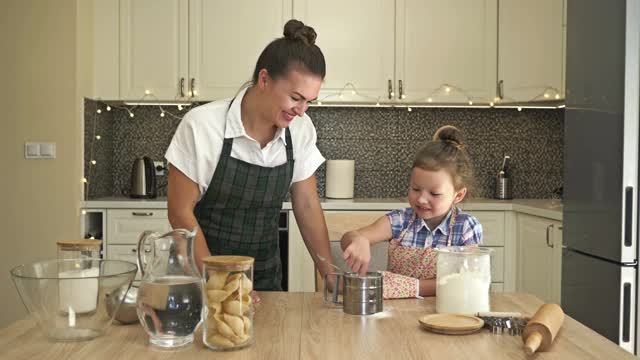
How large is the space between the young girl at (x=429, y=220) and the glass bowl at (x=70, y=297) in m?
0.65

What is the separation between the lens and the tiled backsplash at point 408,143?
456cm

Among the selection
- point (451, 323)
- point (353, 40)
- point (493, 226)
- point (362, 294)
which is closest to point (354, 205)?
A: point (493, 226)

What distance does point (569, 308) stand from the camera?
3365mm

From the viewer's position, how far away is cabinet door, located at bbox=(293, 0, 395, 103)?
13.6 ft

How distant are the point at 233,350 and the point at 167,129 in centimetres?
333

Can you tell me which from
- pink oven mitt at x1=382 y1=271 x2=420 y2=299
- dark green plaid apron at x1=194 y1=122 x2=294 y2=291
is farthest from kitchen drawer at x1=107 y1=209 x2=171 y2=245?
pink oven mitt at x1=382 y1=271 x2=420 y2=299

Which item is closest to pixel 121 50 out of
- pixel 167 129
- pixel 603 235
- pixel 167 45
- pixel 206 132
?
pixel 167 45

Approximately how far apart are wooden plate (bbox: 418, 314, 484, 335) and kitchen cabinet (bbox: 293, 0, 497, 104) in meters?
2.75

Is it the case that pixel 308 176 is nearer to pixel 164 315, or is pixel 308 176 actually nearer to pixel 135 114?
pixel 164 315

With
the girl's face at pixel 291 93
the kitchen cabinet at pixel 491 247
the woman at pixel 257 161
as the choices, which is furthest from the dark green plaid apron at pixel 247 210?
the kitchen cabinet at pixel 491 247

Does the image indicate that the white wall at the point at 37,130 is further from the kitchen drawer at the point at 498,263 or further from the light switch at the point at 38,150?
the kitchen drawer at the point at 498,263

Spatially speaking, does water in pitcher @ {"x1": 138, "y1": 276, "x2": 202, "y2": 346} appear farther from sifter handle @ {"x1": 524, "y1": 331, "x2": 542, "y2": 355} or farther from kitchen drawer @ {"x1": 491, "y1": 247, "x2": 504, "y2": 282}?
kitchen drawer @ {"x1": 491, "y1": 247, "x2": 504, "y2": 282}

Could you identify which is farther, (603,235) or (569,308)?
(569,308)

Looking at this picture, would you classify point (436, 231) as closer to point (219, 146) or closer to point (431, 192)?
point (431, 192)
